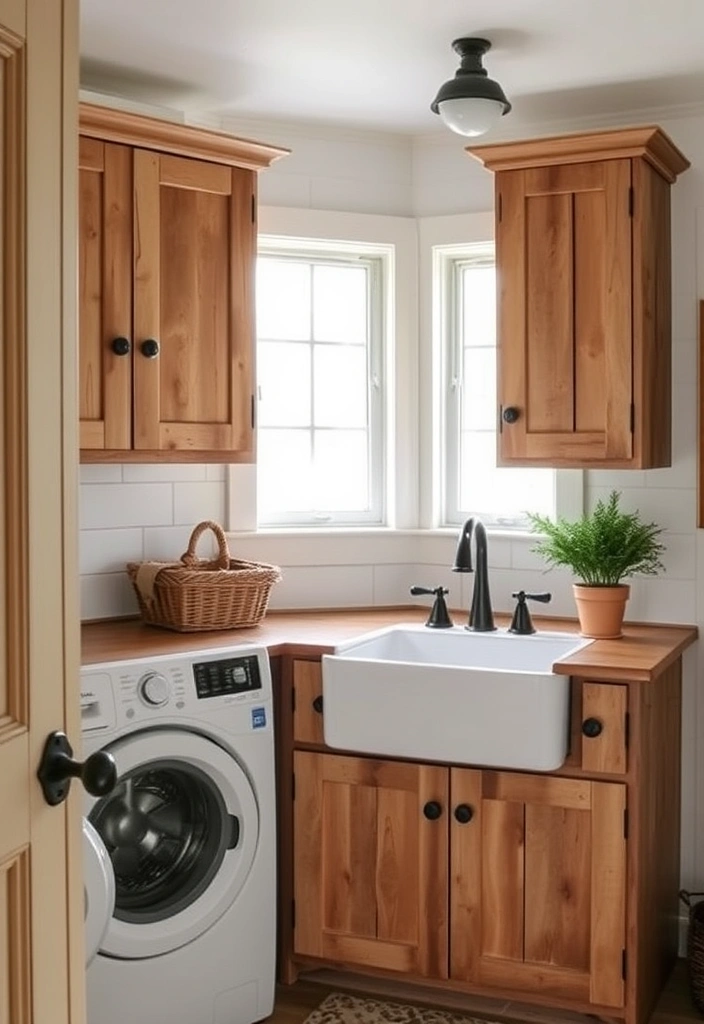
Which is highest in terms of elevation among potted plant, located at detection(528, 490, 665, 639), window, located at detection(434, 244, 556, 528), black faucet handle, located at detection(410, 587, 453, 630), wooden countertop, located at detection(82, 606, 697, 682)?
window, located at detection(434, 244, 556, 528)

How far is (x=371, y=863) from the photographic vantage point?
3154 millimetres

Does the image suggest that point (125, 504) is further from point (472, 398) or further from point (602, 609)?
point (602, 609)

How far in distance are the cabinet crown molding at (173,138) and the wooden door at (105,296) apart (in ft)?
0.13

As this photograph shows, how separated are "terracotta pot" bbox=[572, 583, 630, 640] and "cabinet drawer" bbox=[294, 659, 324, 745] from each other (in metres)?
0.74

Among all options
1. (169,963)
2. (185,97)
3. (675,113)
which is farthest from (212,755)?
(675,113)

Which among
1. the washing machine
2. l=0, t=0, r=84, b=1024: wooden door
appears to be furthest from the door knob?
the washing machine

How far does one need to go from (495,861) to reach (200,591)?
1014 mm

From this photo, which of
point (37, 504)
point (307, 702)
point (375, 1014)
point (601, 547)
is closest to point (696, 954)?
point (375, 1014)

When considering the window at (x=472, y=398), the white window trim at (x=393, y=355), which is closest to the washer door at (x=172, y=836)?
the white window trim at (x=393, y=355)

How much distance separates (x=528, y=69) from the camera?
322 centimetres

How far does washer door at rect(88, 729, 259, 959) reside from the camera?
2.83 m

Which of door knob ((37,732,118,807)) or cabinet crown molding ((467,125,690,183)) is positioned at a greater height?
cabinet crown molding ((467,125,690,183))

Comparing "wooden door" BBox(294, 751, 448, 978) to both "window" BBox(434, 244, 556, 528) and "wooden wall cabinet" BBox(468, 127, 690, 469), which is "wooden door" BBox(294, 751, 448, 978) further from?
"window" BBox(434, 244, 556, 528)

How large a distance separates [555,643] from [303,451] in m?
1.05
